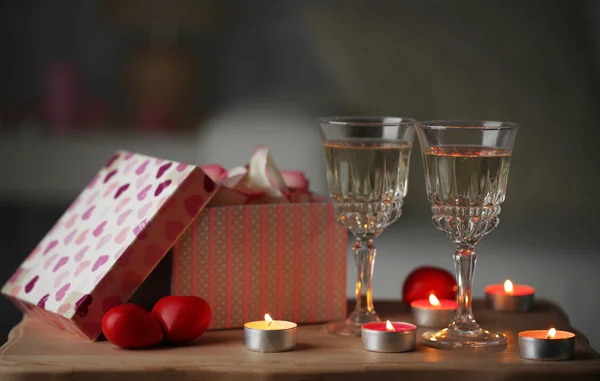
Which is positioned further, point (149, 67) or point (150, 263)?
point (149, 67)

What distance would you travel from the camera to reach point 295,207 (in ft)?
3.98

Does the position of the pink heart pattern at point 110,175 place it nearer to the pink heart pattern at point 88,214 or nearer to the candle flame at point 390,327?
the pink heart pattern at point 88,214

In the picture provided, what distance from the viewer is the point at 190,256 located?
118cm

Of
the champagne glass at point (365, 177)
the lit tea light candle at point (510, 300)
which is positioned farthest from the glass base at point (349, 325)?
the lit tea light candle at point (510, 300)

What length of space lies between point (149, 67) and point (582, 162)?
5.04 feet

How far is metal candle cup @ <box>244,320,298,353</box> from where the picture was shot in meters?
1.02

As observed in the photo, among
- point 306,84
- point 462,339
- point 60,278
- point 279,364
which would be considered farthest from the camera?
point 306,84

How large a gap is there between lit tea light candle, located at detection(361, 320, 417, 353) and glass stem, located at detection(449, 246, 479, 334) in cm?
9

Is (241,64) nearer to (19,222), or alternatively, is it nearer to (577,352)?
(19,222)

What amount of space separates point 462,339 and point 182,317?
35 centimetres

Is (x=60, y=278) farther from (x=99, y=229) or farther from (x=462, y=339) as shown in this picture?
(x=462, y=339)

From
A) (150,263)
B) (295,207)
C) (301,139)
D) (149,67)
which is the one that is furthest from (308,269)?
(149,67)

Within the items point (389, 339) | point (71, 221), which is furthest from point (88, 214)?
point (389, 339)

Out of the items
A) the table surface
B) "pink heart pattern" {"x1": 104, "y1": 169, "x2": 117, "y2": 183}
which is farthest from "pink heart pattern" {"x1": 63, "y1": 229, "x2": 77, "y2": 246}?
the table surface
